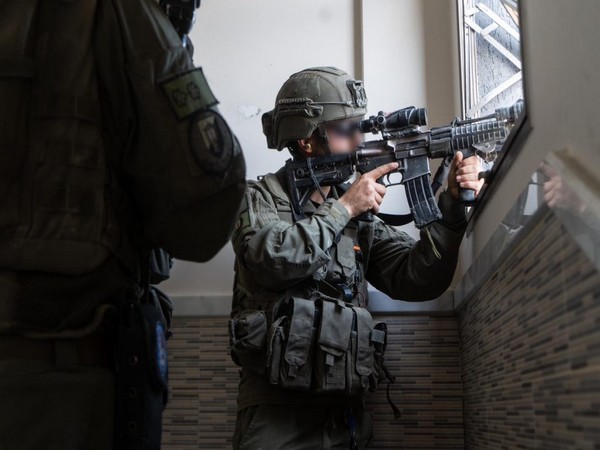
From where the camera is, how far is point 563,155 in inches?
48.4

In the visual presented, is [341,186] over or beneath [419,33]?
beneath

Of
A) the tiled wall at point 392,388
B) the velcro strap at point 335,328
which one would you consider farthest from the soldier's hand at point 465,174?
the tiled wall at point 392,388

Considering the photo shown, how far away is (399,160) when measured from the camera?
2.37 m

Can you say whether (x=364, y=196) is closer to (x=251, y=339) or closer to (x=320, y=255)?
(x=320, y=255)

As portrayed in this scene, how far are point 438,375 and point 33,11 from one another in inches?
77.6

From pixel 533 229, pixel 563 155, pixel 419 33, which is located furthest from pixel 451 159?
pixel 563 155

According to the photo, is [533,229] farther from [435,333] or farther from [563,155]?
[435,333]

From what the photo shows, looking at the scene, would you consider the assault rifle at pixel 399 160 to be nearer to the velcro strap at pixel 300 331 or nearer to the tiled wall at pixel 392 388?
the velcro strap at pixel 300 331

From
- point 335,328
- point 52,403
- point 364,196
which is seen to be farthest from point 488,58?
point 52,403

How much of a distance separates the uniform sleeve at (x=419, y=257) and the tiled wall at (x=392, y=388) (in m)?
0.30

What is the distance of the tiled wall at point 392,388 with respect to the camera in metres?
2.62

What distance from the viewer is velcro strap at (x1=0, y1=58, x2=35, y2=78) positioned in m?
1.11

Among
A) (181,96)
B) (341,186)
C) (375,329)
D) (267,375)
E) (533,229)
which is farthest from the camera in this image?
(341,186)

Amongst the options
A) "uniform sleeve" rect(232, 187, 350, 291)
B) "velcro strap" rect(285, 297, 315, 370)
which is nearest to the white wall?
"uniform sleeve" rect(232, 187, 350, 291)
